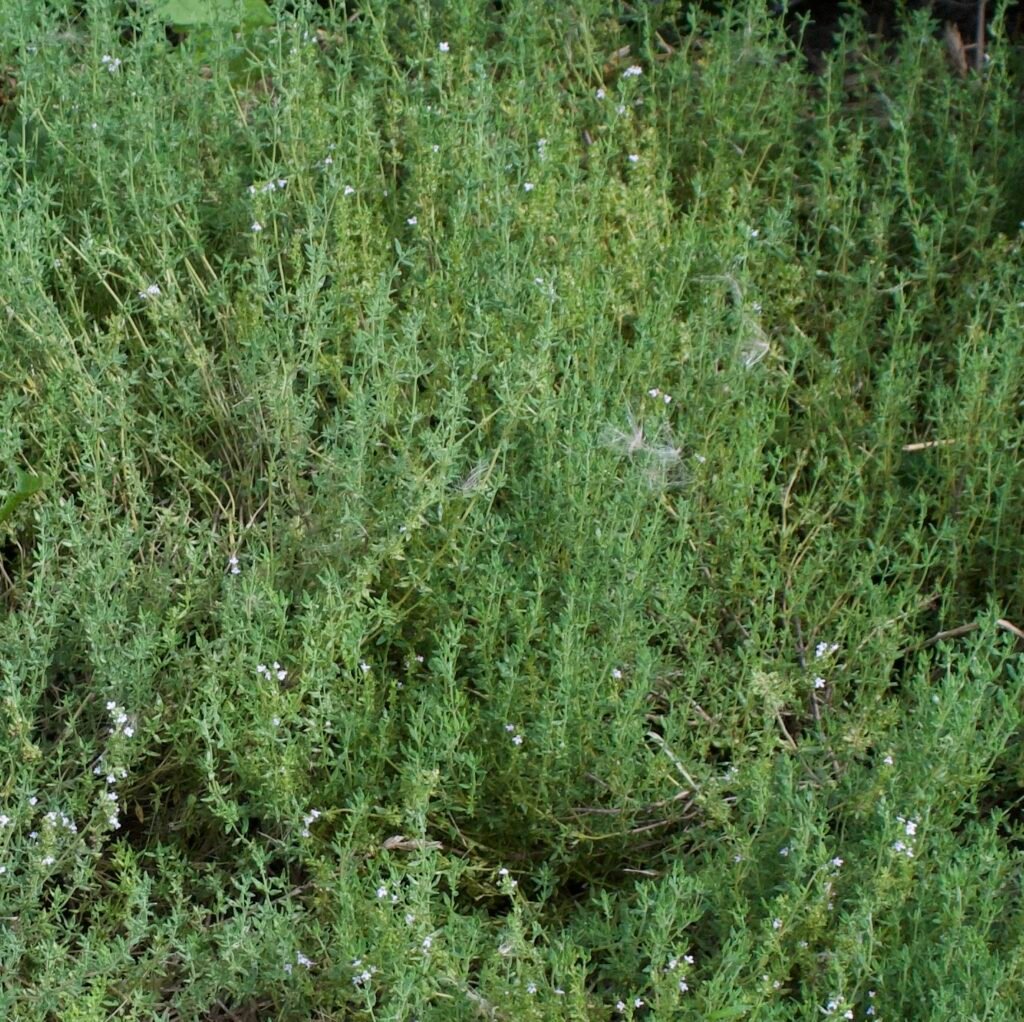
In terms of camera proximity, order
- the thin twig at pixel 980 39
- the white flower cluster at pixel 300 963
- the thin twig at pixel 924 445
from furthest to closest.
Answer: the thin twig at pixel 980 39 → the thin twig at pixel 924 445 → the white flower cluster at pixel 300 963

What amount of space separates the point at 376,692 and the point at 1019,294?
6.23 ft

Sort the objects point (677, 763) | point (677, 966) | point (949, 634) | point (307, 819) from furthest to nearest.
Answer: point (949, 634) < point (677, 763) < point (307, 819) < point (677, 966)

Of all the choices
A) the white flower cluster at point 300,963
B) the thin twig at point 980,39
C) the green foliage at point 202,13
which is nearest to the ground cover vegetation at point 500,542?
the white flower cluster at point 300,963

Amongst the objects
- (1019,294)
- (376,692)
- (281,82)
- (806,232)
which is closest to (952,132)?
(806,232)

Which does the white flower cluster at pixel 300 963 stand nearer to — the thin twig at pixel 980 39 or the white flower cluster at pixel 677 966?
the white flower cluster at pixel 677 966

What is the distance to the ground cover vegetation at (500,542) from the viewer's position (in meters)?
2.78

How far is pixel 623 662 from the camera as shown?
3.15 metres

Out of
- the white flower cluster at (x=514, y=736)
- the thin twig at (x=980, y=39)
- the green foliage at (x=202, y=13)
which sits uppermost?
the green foliage at (x=202, y=13)

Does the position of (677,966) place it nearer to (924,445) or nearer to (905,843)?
(905,843)

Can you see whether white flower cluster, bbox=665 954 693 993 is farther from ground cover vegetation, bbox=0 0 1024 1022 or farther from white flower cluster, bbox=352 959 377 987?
white flower cluster, bbox=352 959 377 987

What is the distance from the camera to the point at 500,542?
10.5 feet

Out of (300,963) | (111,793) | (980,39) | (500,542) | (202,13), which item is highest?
(202,13)

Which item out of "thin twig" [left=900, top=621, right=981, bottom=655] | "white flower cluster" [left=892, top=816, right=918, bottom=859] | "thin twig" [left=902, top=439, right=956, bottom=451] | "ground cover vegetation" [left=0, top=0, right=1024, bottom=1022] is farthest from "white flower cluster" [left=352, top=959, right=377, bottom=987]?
"thin twig" [left=902, top=439, right=956, bottom=451]

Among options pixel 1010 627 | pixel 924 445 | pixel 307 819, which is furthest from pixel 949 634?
pixel 307 819
